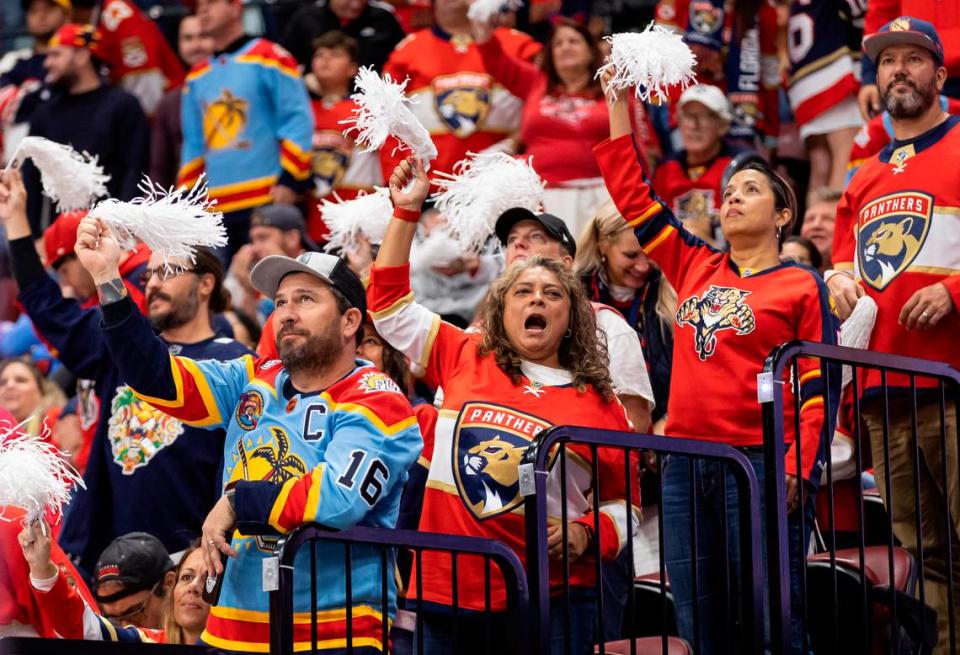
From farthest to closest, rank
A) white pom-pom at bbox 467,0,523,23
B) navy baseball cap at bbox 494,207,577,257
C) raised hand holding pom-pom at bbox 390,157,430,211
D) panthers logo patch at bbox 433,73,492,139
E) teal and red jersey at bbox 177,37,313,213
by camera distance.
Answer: teal and red jersey at bbox 177,37,313,213
panthers logo patch at bbox 433,73,492,139
white pom-pom at bbox 467,0,523,23
navy baseball cap at bbox 494,207,577,257
raised hand holding pom-pom at bbox 390,157,430,211

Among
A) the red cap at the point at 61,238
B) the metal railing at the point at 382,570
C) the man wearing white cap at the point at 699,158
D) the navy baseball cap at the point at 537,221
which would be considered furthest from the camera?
the man wearing white cap at the point at 699,158

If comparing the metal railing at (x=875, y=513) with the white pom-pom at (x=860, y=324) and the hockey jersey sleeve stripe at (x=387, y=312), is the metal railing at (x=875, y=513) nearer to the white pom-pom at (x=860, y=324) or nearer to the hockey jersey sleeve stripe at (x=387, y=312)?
the white pom-pom at (x=860, y=324)

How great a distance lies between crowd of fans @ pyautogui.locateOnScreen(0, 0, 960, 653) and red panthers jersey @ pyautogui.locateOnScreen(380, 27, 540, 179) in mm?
17

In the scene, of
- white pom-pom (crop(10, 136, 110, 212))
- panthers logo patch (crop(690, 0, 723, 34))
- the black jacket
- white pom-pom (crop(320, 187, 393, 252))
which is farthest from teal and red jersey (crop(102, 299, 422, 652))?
the black jacket

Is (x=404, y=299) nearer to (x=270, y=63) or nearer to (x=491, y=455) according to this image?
(x=491, y=455)

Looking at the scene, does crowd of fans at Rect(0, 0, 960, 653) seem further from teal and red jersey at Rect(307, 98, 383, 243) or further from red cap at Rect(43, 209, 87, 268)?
teal and red jersey at Rect(307, 98, 383, 243)

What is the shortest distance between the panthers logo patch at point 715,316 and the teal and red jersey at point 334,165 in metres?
4.75

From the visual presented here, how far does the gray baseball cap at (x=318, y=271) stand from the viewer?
4.93 meters

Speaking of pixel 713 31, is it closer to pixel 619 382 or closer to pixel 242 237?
pixel 242 237

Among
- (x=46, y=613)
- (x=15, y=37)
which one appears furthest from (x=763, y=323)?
(x=15, y=37)

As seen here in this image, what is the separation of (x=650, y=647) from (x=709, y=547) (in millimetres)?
597

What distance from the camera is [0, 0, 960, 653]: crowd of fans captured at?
4781mm

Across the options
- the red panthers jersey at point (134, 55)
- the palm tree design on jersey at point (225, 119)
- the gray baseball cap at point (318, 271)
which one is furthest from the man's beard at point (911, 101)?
the red panthers jersey at point (134, 55)

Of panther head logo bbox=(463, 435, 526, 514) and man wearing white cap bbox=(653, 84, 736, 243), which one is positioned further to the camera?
man wearing white cap bbox=(653, 84, 736, 243)
